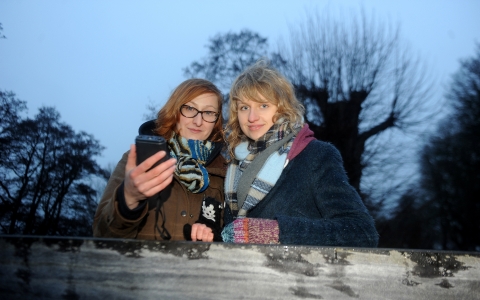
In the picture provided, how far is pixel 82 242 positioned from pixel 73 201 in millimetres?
8900

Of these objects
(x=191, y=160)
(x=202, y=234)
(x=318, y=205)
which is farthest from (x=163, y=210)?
(x=191, y=160)

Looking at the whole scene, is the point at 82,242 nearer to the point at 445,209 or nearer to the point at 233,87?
the point at 233,87

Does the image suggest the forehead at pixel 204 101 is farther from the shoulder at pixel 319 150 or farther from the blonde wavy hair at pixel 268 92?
the shoulder at pixel 319 150

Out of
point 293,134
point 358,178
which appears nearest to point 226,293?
point 293,134

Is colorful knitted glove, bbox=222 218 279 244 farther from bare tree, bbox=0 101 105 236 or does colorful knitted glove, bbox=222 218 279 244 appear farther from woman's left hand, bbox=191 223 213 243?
bare tree, bbox=0 101 105 236

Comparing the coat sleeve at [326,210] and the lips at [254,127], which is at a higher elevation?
the lips at [254,127]

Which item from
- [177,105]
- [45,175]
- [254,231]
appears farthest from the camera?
[45,175]

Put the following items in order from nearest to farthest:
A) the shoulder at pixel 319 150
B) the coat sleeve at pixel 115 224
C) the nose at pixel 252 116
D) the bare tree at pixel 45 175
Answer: the coat sleeve at pixel 115 224 → the shoulder at pixel 319 150 → the nose at pixel 252 116 → the bare tree at pixel 45 175

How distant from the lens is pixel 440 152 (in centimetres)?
1770

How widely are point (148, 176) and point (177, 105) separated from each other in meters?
1.22

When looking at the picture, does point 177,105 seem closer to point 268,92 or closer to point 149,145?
point 268,92

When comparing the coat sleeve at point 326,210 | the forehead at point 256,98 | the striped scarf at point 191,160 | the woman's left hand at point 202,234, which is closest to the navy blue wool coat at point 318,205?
the coat sleeve at point 326,210

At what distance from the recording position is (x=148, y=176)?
1320mm

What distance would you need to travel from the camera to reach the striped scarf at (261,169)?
1.86 m
